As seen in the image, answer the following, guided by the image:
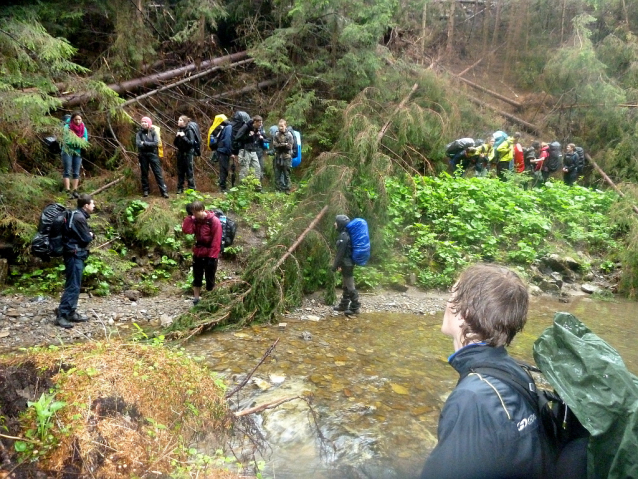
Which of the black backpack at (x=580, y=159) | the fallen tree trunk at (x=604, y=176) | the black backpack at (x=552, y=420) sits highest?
the black backpack at (x=552, y=420)

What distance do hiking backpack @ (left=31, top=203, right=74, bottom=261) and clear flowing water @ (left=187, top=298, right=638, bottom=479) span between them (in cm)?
257

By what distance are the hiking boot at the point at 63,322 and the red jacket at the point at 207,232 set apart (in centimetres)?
223

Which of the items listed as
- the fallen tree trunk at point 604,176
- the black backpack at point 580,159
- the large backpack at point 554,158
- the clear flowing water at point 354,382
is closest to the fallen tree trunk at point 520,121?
the fallen tree trunk at point 604,176

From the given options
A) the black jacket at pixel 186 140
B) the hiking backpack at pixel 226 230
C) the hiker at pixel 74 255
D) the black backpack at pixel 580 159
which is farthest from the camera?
the black backpack at pixel 580 159

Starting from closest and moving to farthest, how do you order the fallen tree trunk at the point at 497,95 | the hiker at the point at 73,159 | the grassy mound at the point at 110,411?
the grassy mound at the point at 110,411 < the hiker at the point at 73,159 < the fallen tree trunk at the point at 497,95

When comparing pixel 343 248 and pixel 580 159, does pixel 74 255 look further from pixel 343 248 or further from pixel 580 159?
pixel 580 159

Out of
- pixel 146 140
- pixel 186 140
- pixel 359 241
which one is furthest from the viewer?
pixel 186 140

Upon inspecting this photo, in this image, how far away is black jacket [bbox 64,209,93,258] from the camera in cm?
718

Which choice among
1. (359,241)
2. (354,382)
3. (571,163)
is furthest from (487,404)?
(571,163)

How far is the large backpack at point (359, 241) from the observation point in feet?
27.3

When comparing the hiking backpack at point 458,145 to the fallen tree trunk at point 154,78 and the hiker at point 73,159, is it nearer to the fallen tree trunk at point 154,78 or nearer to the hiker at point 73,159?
the fallen tree trunk at point 154,78

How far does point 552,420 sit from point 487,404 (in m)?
0.41

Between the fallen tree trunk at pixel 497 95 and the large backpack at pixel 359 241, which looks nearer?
the large backpack at pixel 359 241

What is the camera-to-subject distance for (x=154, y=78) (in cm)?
1421
